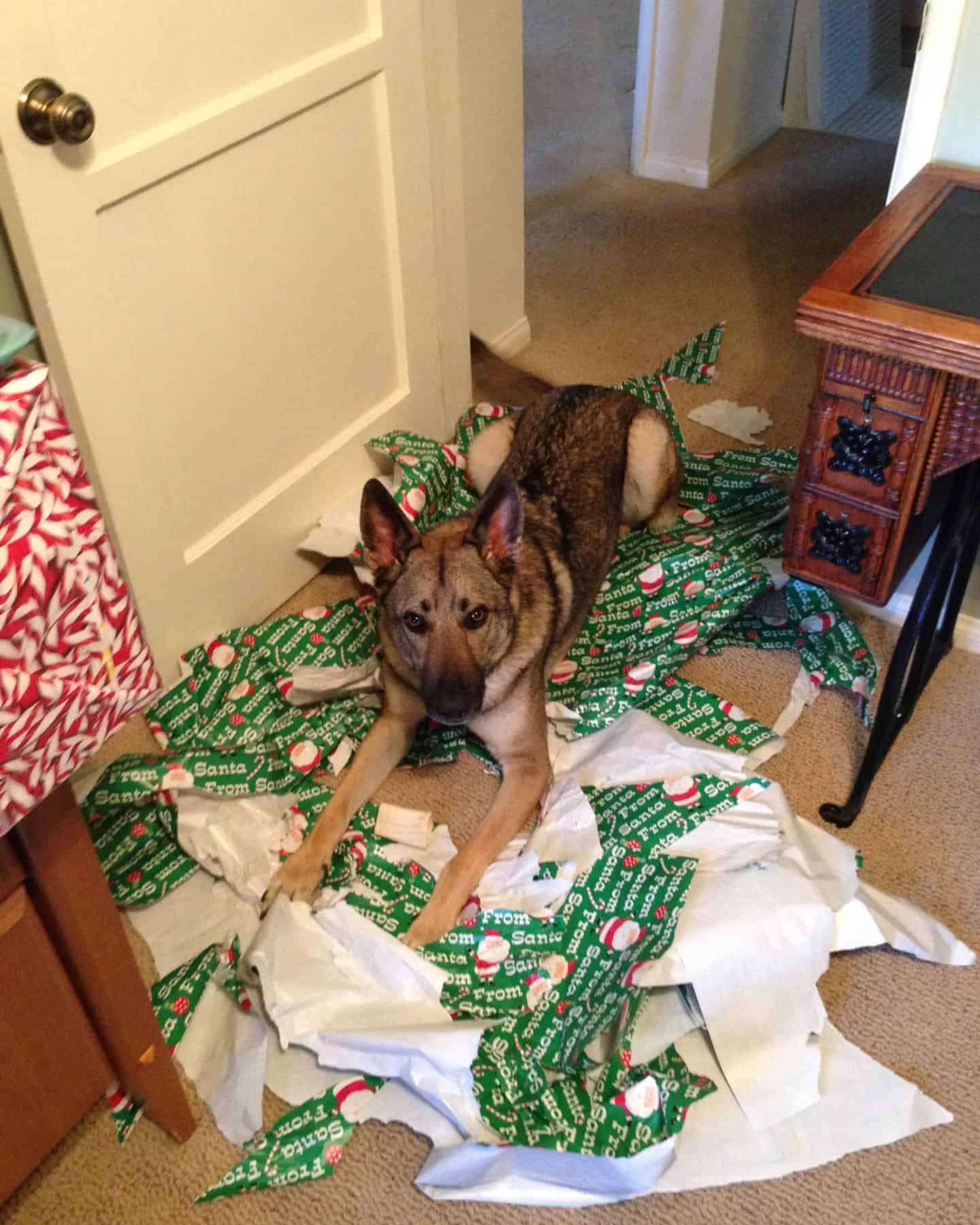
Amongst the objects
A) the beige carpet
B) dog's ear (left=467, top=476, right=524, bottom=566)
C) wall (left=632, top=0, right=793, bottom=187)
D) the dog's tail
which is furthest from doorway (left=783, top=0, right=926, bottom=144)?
dog's ear (left=467, top=476, right=524, bottom=566)

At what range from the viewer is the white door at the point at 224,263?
1615 mm

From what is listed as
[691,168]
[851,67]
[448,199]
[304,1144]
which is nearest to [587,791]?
[304,1144]

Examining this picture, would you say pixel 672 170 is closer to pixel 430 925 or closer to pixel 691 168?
pixel 691 168

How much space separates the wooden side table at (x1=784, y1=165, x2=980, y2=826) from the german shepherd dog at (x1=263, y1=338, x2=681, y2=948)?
Answer: 0.47m

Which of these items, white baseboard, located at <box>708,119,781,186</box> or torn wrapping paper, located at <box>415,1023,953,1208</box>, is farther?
white baseboard, located at <box>708,119,781,186</box>

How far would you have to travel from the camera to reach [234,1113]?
59.2 inches

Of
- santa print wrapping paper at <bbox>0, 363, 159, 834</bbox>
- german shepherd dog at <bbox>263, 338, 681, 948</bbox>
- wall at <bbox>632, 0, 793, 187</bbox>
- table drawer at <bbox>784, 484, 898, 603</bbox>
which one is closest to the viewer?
santa print wrapping paper at <bbox>0, 363, 159, 834</bbox>

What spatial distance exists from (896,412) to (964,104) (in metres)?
→ 0.64

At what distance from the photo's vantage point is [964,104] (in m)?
1.76

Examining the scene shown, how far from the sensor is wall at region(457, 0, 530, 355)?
2.59 m

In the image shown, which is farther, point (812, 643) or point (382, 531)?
point (812, 643)

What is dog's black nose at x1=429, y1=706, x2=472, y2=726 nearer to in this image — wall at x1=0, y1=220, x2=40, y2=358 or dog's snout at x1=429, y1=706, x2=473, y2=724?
dog's snout at x1=429, y1=706, x2=473, y2=724

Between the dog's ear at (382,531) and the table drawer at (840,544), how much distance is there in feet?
2.02

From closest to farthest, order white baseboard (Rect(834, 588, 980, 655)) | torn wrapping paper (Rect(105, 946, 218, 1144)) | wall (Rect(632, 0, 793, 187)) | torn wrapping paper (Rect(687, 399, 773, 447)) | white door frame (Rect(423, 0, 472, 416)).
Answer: torn wrapping paper (Rect(105, 946, 218, 1144)), white baseboard (Rect(834, 588, 980, 655)), white door frame (Rect(423, 0, 472, 416)), torn wrapping paper (Rect(687, 399, 773, 447)), wall (Rect(632, 0, 793, 187))
